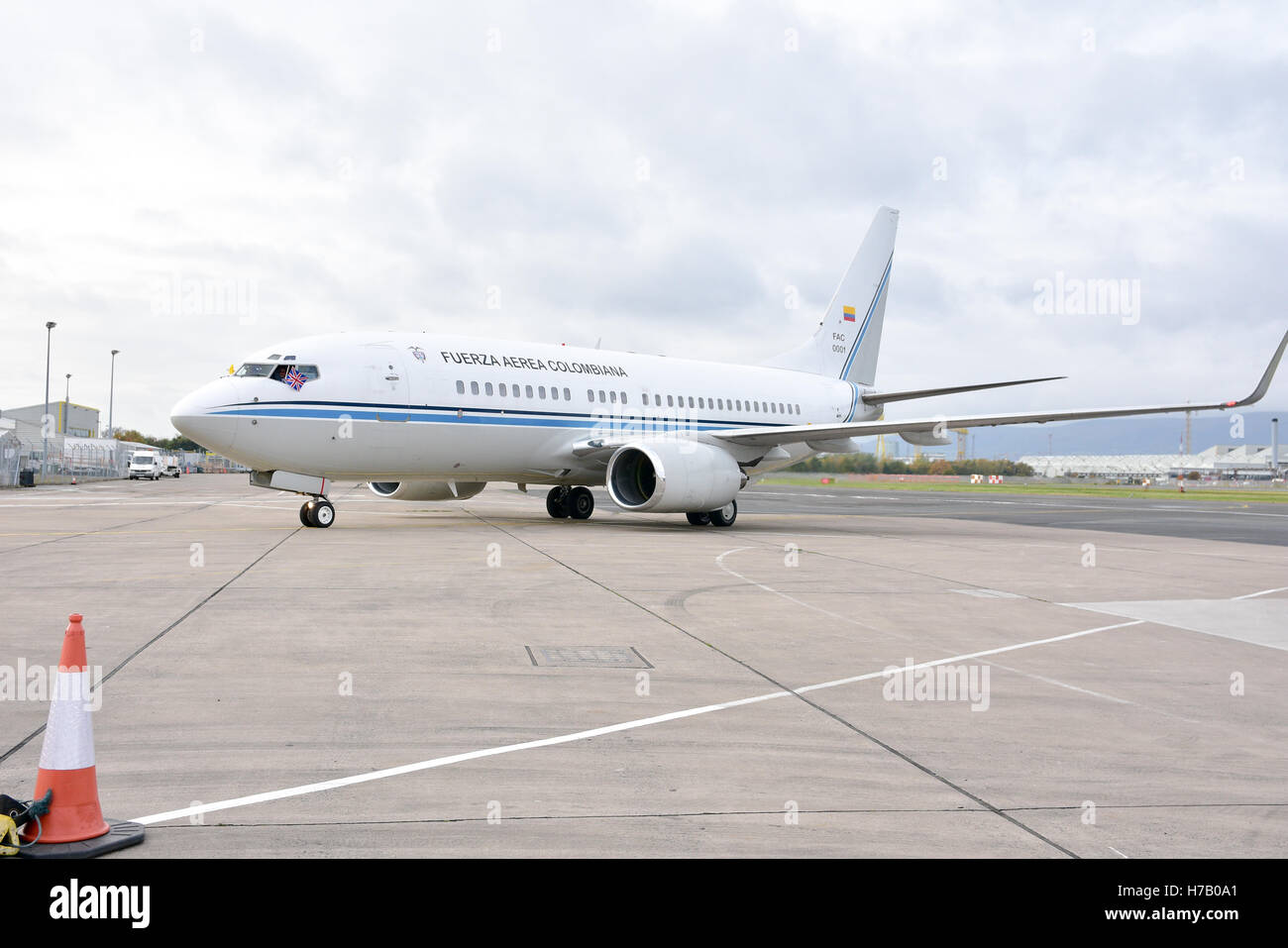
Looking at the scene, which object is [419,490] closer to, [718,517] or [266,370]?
[266,370]

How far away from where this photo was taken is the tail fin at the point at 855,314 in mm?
31500

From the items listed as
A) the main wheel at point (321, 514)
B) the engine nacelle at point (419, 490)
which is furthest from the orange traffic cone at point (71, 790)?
the engine nacelle at point (419, 490)

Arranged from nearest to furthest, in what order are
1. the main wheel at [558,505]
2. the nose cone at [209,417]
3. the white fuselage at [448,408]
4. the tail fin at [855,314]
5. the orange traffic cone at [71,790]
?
the orange traffic cone at [71,790], the nose cone at [209,417], the white fuselage at [448,408], the main wheel at [558,505], the tail fin at [855,314]

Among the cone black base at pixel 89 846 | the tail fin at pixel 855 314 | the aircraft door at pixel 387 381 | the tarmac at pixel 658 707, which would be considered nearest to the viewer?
the cone black base at pixel 89 846

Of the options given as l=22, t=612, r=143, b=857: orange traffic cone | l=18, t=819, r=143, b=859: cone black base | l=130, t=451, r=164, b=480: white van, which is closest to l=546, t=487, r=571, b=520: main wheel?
l=22, t=612, r=143, b=857: orange traffic cone

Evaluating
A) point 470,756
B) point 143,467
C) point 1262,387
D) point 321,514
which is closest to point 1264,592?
point 1262,387

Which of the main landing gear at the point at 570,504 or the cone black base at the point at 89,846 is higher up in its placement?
the main landing gear at the point at 570,504

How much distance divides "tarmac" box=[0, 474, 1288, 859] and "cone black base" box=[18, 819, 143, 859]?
0.08 meters

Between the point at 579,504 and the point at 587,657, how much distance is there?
17.2m

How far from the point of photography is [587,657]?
24.3ft

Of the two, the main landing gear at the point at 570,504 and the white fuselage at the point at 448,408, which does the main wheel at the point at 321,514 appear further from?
the main landing gear at the point at 570,504

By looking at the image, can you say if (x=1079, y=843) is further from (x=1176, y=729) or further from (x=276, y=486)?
(x=276, y=486)

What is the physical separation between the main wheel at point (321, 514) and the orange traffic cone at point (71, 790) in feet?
50.9

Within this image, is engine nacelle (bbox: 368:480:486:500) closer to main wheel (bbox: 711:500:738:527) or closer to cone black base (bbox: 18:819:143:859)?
main wheel (bbox: 711:500:738:527)
